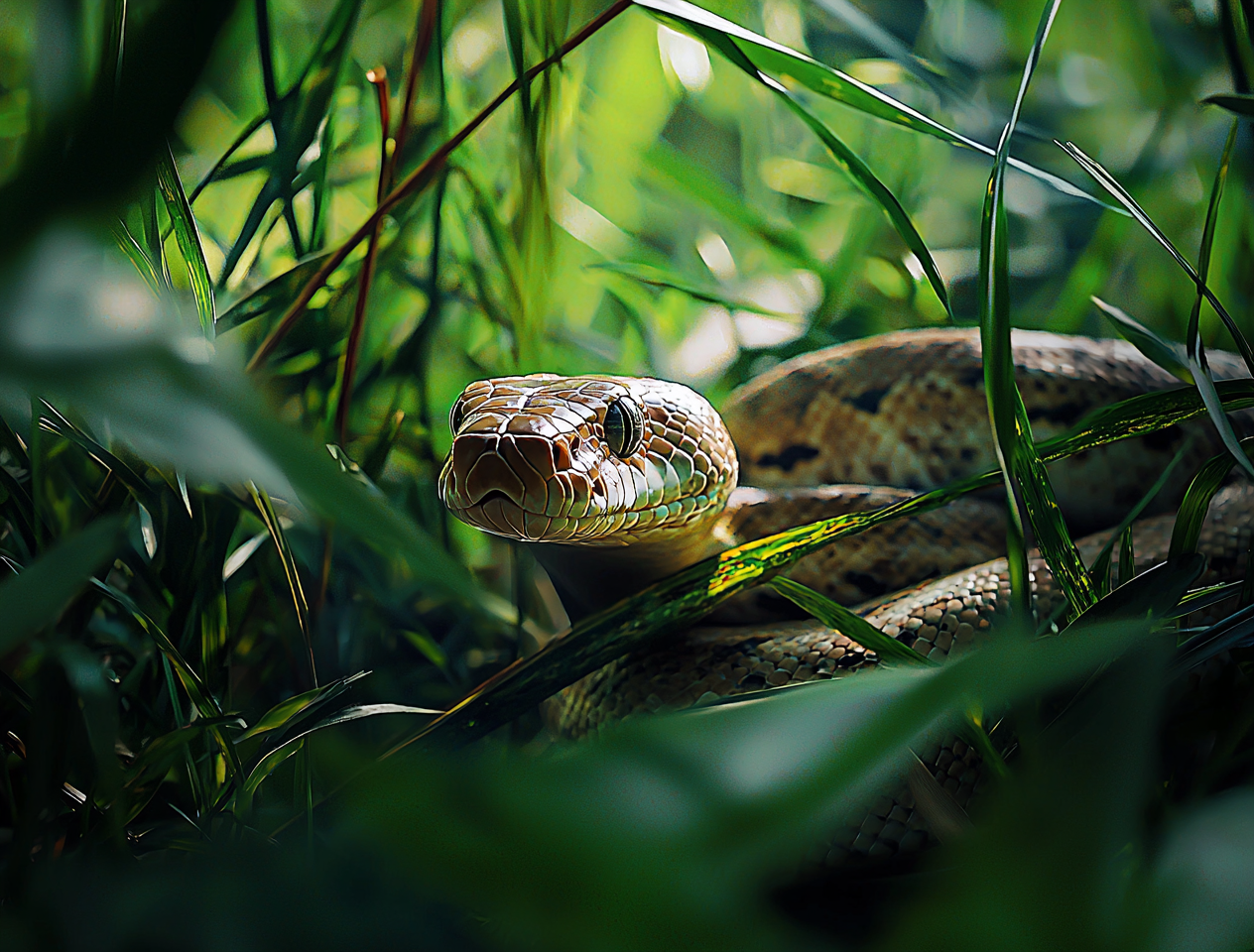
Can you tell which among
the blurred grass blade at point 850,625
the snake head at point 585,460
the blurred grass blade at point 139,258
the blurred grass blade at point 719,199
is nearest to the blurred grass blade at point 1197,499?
the blurred grass blade at point 850,625

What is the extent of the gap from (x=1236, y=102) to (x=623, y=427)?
0.67m

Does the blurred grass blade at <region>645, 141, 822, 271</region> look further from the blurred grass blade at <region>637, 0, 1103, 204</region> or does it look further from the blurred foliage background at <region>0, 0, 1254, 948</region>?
the blurred grass blade at <region>637, 0, 1103, 204</region>

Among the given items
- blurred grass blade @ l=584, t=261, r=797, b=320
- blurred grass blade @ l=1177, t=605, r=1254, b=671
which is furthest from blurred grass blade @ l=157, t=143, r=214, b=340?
blurred grass blade @ l=584, t=261, r=797, b=320

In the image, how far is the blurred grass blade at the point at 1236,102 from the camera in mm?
489

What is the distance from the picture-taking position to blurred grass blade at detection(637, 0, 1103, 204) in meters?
0.60

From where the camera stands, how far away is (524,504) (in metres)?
0.80

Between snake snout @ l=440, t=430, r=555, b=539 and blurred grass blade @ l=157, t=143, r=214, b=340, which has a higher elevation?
blurred grass blade @ l=157, t=143, r=214, b=340

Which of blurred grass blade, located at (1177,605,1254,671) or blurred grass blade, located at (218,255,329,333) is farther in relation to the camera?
blurred grass blade, located at (218,255,329,333)

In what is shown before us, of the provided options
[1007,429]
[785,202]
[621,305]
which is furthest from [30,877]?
[785,202]

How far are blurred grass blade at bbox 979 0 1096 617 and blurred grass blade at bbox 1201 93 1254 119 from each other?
0.39ft

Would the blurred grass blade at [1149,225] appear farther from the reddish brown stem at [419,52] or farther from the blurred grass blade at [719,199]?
the blurred grass blade at [719,199]

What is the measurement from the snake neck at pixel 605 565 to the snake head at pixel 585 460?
0.03 metres

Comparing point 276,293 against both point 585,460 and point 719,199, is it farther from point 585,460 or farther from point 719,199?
point 719,199

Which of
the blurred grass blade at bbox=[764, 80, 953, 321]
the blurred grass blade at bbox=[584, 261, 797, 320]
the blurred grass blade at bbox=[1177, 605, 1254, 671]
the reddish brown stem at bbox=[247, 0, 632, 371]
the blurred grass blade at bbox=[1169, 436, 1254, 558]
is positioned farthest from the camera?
the blurred grass blade at bbox=[584, 261, 797, 320]
